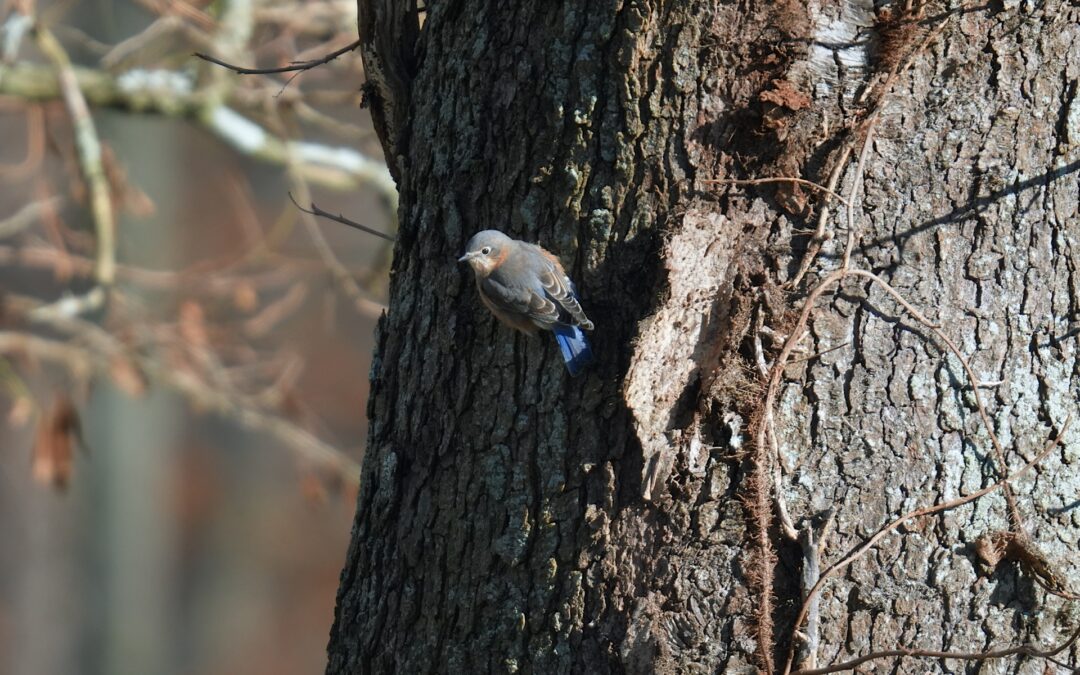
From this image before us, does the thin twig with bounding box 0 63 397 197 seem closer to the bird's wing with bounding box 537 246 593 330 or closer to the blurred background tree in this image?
the blurred background tree

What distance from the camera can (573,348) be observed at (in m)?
1.85

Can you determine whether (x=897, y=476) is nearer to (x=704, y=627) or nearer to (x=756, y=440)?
(x=756, y=440)

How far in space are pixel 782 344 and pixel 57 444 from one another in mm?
3060

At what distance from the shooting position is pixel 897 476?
1.73m

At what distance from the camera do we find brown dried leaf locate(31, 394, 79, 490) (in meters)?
3.85

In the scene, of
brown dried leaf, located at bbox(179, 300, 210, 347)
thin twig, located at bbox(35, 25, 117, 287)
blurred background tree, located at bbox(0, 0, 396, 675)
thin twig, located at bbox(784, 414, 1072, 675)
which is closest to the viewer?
thin twig, located at bbox(784, 414, 1072, 675)

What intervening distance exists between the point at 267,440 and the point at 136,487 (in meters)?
1.52

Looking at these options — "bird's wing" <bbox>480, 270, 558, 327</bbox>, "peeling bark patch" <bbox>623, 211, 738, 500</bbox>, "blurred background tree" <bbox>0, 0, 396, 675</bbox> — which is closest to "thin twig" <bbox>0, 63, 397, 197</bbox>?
"blurred background tree" <bbox>0, 0, 396, 675</bbox>

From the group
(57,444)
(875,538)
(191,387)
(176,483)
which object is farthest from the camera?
(176,483)

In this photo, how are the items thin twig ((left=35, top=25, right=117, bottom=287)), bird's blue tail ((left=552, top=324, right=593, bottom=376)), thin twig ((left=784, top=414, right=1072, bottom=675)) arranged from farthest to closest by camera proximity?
1. thin twig ((left=35, top=25, right=117, bottom=287))
2. bird's blue tail ((left=552, top=324, right=593, bottom=376))
3. thin twig ((left=784, top=414, right=1072, bottom=675))

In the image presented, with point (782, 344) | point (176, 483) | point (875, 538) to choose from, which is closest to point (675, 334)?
point (782, 344)

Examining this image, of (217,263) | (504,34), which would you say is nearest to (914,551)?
(504,34)

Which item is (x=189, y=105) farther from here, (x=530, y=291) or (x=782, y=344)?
(x=782, y=344)

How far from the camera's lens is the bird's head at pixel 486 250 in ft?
6.25
